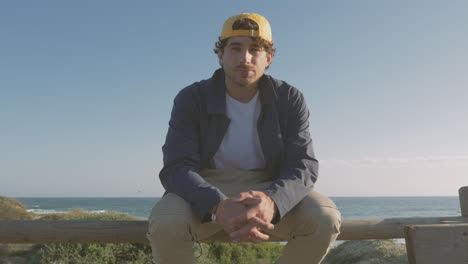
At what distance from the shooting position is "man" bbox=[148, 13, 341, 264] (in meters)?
1.83

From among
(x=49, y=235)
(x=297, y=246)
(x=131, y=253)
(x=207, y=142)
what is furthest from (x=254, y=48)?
(x=131, y=253)

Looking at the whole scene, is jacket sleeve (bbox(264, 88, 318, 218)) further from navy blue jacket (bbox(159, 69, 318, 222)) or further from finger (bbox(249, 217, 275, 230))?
finger (bbox(249, 217, 275, 230))

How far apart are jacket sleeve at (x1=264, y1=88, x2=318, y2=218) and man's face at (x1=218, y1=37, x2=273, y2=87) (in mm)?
321

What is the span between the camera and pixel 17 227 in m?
2.67

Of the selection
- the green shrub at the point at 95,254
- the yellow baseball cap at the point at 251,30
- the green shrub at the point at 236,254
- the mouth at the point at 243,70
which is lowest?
the green shrub at the point at 236,254

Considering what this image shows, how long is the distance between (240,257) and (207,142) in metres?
6.49

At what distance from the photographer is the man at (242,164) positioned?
1.83 meters

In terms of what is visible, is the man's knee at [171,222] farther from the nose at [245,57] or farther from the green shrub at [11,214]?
the green shrub at [11,214]

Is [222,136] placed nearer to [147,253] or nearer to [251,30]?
[251,30]

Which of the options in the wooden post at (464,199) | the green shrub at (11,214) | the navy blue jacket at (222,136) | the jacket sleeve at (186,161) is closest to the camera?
the jacket sleeve at (186,161)

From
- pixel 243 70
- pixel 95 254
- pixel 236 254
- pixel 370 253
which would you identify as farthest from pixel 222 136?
pixel 236 254

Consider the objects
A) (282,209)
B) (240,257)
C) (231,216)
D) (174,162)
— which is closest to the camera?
(231,216)

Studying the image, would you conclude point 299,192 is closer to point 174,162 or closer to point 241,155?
point 241,155

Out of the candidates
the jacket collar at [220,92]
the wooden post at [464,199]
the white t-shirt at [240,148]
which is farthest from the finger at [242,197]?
the wooden post at [464,199]
